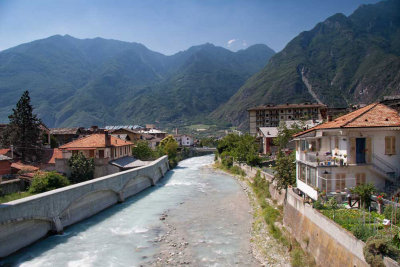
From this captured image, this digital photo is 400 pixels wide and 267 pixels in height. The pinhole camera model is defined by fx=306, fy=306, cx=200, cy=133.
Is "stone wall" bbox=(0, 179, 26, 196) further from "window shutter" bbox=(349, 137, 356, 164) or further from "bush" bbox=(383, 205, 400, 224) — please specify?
"bush" bbox=(383, 205, 400, 224)

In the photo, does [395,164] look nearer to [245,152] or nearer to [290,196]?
[290,196]

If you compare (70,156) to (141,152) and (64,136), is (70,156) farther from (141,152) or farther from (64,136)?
(64,136)

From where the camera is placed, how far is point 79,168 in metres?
38.3

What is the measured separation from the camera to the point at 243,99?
622 feet

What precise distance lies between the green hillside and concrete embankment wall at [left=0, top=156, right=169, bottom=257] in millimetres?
103066

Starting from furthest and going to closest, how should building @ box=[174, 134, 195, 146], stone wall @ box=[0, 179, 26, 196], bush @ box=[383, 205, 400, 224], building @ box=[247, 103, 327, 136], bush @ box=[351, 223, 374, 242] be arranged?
building @ box=[174, 134, 195, 146] < building @ box=[247, 103, 327, 136] < stone wall @ box=[0, 179, 26, 196] < bush @ box=[383, 205, 400, 224] < bush @ box=[351, 223, 374, 242]

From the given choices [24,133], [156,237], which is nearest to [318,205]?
[156,237]

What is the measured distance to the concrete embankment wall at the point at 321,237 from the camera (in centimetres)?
1239

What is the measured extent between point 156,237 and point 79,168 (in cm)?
1963

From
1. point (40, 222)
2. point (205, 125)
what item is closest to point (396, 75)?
point (205, 125)

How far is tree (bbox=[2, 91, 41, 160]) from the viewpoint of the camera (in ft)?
148

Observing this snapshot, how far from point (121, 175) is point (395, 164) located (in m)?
26.7

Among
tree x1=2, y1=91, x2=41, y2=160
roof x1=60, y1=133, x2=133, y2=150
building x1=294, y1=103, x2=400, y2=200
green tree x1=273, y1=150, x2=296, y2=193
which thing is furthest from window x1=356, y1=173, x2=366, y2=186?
tree x1=2, y1=91, x2=41, y2=160

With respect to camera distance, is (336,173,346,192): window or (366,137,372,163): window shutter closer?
(336,173,346,192): window
